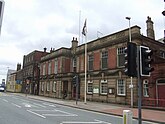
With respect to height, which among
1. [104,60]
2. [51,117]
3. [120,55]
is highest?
[120,55]

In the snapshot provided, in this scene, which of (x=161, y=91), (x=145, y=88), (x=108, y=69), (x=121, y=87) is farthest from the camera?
(x=108, y=69)

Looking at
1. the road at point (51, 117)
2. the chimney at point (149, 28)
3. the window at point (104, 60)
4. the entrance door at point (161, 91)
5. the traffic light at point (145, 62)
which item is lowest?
the road at point (51, 117)

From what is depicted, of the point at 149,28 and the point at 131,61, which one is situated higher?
the point at 149,28

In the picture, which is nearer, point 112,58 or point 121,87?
point 121,87

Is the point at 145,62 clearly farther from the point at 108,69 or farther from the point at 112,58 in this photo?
the point at 108,69

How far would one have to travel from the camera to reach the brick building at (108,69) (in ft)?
77.3

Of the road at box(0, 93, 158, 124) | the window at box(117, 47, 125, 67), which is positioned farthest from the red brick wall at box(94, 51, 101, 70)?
the road at box(0, 93, 158, 124)

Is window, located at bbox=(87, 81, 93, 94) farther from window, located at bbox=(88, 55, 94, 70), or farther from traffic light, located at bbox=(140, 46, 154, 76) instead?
traffic light, located at bbox=(140, 46, 154, 76)

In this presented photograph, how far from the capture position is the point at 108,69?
1113 inches

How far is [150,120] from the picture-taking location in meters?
14.0

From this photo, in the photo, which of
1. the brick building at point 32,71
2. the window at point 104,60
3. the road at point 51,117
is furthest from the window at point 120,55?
the brick building at point 32,71

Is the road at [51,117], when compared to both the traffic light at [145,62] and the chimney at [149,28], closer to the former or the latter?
the traffic light at [145,62]

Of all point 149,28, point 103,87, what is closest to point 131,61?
point 103,87

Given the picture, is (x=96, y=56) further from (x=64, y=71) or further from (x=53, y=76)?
(x=53, y=76)
